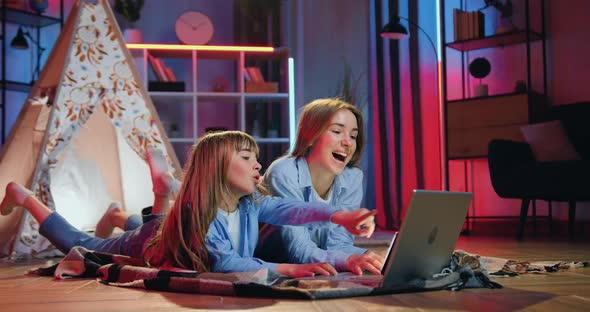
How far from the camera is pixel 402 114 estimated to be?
4.78 m

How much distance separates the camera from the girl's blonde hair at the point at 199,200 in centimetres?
179

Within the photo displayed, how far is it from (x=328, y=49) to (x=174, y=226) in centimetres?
383

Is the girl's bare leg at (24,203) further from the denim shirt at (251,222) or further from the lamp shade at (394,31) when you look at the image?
the lamp shade at (394,31)

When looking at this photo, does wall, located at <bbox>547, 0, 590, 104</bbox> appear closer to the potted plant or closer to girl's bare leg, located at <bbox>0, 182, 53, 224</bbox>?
the potted plant

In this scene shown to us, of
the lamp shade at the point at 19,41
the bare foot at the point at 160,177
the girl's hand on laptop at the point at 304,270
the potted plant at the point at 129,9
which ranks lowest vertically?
the girl's hand on laptop at the point at 304,270

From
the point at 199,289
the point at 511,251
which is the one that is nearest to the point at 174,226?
the point at 199,289

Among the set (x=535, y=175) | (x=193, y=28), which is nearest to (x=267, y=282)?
(x=535, y=175)

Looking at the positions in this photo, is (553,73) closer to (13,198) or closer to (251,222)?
(251,222)

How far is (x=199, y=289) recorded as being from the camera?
5.07 ft

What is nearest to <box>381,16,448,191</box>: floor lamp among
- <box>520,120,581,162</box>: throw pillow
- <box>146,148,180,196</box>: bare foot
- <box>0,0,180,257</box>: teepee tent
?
<box>520,120,581,162</box>: throw pillow

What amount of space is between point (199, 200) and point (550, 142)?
9.22ft

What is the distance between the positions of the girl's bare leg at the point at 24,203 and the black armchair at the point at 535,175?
2.40 m

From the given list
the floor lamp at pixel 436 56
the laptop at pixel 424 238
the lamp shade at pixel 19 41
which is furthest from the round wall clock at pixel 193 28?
the laptop at pixel 424 238

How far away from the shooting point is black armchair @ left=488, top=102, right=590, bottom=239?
3.49 meters
